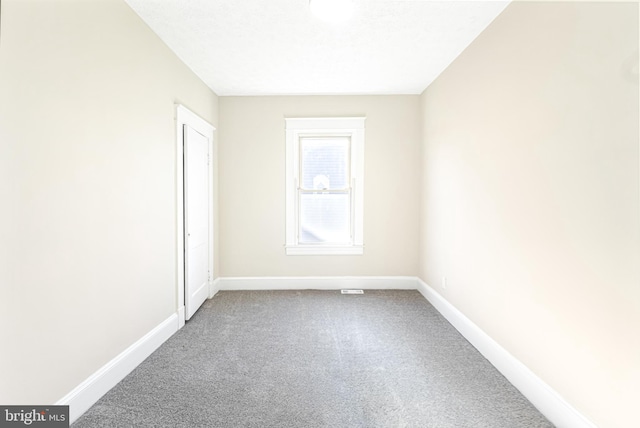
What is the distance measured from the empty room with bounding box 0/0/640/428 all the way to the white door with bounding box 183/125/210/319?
0.04m

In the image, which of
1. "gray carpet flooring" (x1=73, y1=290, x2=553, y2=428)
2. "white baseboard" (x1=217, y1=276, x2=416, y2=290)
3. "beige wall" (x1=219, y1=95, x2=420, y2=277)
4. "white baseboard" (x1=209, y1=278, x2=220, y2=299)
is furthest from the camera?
"white baseboard" (x1=217, y1=276, x2=416, y2=290)

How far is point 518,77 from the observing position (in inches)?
84.1

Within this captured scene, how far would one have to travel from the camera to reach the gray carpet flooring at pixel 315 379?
1.85m

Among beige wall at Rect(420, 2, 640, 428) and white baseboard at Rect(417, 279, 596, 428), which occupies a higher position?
beige wall at Rect(420, 2, 640, 428)

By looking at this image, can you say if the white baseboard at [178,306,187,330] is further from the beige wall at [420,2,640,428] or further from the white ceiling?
the beige wall at [420,2,640,428]

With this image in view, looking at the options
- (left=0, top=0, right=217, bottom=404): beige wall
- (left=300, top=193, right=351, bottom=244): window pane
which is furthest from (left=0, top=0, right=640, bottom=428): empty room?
(left=300, top=193, right=351, bottom=244): window pane

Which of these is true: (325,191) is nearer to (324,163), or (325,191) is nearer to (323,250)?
(324,163)

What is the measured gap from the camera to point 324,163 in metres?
4.41

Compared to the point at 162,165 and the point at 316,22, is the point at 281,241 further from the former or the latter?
the point at 316,22

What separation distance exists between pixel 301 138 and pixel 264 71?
113 centimetres

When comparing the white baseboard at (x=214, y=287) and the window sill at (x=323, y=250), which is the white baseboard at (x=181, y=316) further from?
the window sill at (x=323, y=250)

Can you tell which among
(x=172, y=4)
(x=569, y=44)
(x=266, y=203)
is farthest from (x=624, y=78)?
(x=266, y=203)

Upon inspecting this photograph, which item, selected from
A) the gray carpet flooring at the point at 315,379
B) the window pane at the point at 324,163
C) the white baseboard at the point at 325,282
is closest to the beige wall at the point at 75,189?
the gray carpet flooring at the point at 315,379

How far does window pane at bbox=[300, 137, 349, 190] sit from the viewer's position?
14.4ft
